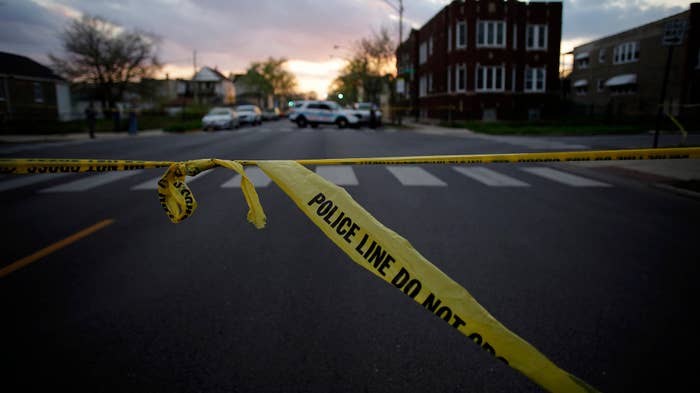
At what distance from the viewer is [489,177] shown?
34.7 ft

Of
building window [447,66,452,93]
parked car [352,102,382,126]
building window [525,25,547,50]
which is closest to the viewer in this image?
parked car [352,102,382,126]

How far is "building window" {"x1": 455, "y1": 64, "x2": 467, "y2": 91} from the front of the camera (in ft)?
119

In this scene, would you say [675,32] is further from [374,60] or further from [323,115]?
A: [374,60]

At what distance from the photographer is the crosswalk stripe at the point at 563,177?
968 centimetres

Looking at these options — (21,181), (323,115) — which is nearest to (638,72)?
(323,115)

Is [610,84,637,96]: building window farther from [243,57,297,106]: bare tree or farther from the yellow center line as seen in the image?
[243,57,297,106]: bare tree

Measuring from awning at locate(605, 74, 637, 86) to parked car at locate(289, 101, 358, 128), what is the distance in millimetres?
25023

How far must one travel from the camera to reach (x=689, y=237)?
5.60 m

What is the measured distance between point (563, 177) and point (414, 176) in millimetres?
3412

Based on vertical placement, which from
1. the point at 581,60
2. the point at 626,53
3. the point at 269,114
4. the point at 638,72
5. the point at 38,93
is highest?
the point at 581,60

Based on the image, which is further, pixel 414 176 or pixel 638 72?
pixel 638 72

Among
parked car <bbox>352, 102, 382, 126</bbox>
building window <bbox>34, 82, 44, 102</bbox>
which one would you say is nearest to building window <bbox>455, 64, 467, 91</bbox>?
parked car <bbox>352, 102, 382, 126</bbox>

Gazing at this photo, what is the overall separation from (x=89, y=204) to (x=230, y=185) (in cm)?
258

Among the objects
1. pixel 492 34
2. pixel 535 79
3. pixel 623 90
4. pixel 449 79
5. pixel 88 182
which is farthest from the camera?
pixel 623 90
